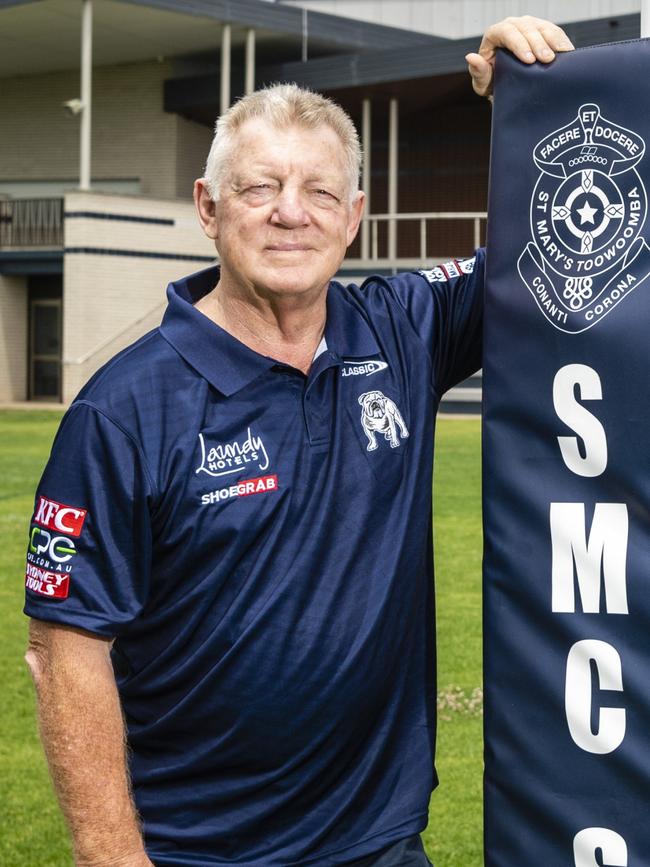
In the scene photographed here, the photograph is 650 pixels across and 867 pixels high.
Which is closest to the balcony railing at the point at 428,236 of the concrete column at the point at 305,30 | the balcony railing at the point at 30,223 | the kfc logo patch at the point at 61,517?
the concrete column at the point at 305,30

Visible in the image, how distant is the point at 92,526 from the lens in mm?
2348

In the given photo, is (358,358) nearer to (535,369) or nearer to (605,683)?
(535,369)

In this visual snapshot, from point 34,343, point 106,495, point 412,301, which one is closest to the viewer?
point 106,495

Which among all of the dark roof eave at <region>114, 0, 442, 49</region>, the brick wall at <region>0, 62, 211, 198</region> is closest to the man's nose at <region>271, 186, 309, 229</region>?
the dark roof eave at <region>114, 0, 442, 49</region>

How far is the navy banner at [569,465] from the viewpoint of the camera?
7.91 ft

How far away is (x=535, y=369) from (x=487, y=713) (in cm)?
65

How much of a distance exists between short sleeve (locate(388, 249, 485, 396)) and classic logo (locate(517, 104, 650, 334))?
0.37 meters

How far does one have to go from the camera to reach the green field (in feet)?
15.6

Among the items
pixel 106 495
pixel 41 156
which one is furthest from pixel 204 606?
pixel 41 156

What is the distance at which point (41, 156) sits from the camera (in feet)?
109

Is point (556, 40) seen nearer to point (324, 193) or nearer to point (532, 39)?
point (532, 39)

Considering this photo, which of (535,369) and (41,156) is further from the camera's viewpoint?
(41,156)

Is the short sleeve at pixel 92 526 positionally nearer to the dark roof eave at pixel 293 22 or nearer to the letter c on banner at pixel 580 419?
the letter c on banner at pixel 580 419

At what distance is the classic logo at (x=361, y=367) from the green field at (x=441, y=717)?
2.45m
